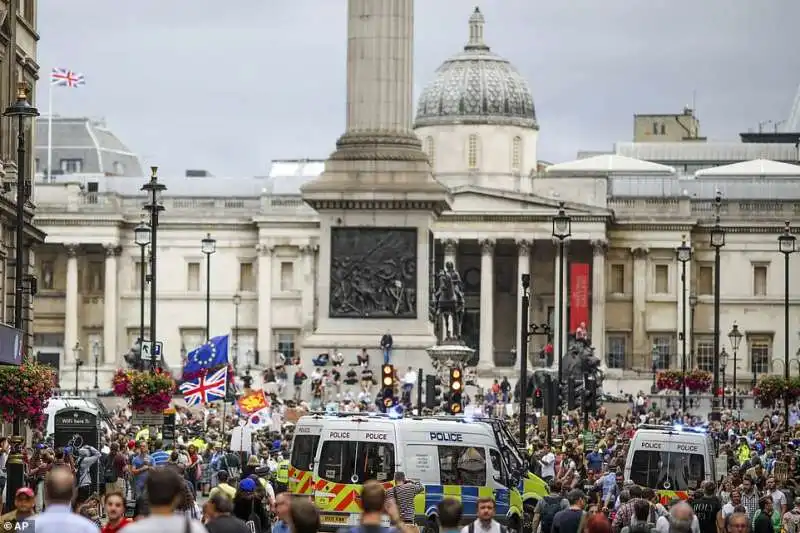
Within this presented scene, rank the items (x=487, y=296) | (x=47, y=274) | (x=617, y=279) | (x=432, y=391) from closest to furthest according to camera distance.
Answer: (x=432, y=391), (x=487, y=296), (x=47, y=274), (x=617, y=279)

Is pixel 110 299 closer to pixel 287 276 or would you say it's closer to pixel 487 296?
pixel 287 276

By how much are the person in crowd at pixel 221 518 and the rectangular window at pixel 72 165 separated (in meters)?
159

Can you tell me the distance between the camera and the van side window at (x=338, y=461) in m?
41.4

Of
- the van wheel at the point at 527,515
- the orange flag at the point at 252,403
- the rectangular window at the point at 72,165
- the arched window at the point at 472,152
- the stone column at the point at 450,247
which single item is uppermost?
the rectangular window at the point at 72,165

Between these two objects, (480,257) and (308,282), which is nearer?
(308,282)

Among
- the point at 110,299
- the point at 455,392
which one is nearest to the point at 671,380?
the point at 455,392

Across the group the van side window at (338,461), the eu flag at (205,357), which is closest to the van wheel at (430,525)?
the van side window at (338,461)

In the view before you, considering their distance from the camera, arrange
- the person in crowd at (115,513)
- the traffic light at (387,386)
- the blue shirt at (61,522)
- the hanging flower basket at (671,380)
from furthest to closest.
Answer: the hanging flower basket at (671,380)
the traffic light at (387,386)
the person in crowd at (115,513)
the blue shirt at (61,522)

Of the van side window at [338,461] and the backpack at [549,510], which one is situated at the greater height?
the van side window at [338,461]

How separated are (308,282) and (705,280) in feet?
71.0

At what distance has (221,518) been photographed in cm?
2420

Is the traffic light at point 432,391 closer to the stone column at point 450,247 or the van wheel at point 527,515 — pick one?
the van wheel at point 527,515

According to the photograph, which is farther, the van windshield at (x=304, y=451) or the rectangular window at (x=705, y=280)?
the rectangular window at (x=705, y=280)

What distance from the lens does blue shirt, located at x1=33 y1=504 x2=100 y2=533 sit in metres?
20.6
